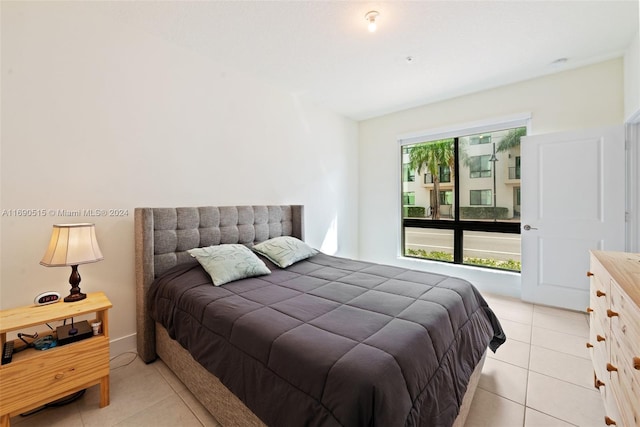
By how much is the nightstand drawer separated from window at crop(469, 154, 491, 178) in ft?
14.5

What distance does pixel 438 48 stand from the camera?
2.64 m

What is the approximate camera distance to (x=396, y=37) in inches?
96.9

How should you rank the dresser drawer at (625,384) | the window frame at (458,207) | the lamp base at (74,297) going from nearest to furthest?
the dresser drawer at (625,384) < the lamp base at (74,297) < the window frame at (458,207)

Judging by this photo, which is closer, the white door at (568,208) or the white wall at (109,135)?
the white wall at (109,135)

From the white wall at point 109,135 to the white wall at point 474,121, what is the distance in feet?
6.74

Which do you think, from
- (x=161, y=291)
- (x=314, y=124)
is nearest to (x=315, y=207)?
(x=314, y=124)

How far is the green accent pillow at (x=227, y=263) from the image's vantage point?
214 centimetres

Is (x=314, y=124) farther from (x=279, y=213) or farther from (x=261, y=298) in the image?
(x=261, y=298)

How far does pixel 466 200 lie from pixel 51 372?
4.51 meters

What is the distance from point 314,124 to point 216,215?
82.1 inches

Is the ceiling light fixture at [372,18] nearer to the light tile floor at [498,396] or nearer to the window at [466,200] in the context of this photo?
the window at [466,200]

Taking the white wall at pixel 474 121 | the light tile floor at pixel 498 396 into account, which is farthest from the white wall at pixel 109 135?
the white wall at pixel 474 121

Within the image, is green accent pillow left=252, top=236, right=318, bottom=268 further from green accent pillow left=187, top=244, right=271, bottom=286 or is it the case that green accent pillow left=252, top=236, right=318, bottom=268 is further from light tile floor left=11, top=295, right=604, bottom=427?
light tile floor left=11, top=295, right=604, bottom=427

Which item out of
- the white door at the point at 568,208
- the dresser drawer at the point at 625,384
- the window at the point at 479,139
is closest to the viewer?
the dresser drawer at the point at 625,384
